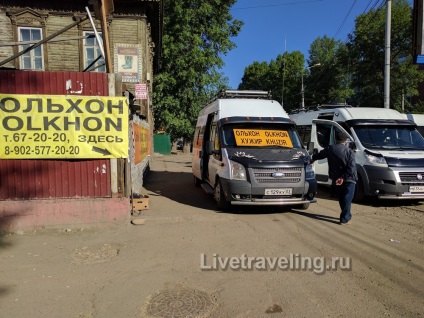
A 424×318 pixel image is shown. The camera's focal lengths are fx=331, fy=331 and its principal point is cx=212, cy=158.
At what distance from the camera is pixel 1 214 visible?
5.80m

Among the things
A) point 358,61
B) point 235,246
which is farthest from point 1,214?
point 358,61

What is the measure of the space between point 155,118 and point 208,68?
6.28m

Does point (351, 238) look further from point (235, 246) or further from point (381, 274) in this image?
point (235, 246)

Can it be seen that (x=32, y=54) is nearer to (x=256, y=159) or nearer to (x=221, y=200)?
(x=221, y=200)

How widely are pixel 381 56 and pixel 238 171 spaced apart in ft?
93.4

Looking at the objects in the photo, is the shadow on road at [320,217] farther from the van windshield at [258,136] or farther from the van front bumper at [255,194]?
the van windshield at [258,136]

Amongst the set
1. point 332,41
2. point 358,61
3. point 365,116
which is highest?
point 332,41

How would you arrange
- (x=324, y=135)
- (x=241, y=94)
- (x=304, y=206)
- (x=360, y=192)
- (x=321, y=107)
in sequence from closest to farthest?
(x=304, y=206) < (x=360, y=192) < (x=241, y=94) < (x=324, y=135) < (x=321, y=107)

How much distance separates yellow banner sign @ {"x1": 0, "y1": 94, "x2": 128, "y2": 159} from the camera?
230 inches

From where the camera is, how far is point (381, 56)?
29.5 metres

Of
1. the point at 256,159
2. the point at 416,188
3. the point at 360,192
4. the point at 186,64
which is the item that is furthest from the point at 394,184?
the point at 186,64

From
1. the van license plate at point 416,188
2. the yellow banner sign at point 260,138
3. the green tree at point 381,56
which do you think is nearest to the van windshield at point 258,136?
the yellow banner sign at point 260,138

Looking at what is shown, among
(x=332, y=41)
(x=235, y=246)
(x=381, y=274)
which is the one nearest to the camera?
(x=381, y=274)

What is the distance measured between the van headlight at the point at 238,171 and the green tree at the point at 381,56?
2750 cm
